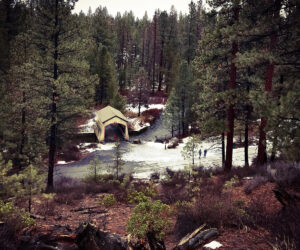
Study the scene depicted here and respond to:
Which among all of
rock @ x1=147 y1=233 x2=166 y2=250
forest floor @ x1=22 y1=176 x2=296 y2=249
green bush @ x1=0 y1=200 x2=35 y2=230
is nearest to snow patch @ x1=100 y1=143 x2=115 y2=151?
forest floor @ x1=22 y1=176 x2=296 y2=249

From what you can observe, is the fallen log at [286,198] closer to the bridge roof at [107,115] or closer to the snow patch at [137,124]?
the bridge roof at [107,115]

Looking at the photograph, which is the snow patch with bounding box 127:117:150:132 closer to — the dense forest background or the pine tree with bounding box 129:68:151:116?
the pine tree with bounding box 129:68:151:116

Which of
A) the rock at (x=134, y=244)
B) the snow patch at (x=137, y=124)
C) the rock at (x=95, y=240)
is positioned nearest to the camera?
the rock at (x=95, y=240)

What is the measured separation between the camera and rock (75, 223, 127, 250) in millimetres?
3525

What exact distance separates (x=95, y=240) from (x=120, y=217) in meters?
4.33

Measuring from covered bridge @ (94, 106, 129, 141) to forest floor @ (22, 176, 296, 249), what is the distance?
A: 806 inches

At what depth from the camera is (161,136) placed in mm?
36844

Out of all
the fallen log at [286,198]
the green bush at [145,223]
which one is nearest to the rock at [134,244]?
the green bush at [145,223]

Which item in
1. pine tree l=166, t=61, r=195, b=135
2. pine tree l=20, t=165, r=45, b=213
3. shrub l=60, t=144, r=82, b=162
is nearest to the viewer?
pine tree l=20, t=165, r=45, b=213

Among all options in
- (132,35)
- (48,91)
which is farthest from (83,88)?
(132,35)

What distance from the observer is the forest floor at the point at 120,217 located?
15.0ft

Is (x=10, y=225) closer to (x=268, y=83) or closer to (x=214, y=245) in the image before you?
(x=214, y=245)

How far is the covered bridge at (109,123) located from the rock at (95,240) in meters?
27.6

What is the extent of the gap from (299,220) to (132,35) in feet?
241
